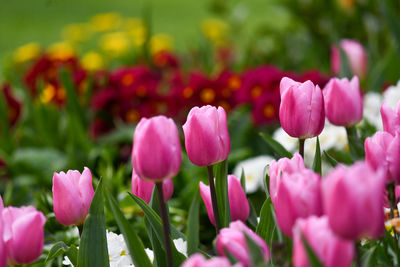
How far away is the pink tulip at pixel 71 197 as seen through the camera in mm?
889

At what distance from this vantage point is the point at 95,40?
735 cm

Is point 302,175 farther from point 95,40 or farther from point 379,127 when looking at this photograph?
point 95,40

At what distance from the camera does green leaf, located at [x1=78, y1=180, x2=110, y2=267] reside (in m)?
0.87

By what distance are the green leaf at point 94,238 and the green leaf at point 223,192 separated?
0.21 meters

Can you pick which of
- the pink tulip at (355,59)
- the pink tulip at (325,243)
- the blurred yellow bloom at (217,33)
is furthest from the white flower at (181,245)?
the blurred yellow bloom at (217,33)

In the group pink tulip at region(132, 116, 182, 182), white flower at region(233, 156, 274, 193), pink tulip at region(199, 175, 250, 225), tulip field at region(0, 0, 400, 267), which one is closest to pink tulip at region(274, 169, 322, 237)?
tulip field at region(0, 0, 400, 267)

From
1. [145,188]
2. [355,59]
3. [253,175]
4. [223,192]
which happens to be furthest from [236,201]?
[355,59]

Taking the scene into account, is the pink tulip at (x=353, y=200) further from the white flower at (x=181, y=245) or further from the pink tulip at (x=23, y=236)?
the white flower at (x=181, y=245)

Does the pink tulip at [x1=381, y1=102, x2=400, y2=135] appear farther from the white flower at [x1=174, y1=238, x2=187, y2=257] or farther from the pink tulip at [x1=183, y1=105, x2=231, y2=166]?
the white flower at [x1=174, y1=238, x2=187, y2=257]

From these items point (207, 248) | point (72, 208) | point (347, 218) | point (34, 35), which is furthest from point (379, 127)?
point (34, 35)

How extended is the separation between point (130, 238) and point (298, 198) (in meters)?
0.28

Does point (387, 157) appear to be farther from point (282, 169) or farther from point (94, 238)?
point (94, 238)

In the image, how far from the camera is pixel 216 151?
2.91ft

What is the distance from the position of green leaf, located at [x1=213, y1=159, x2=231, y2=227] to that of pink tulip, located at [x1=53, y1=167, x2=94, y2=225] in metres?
0.22
